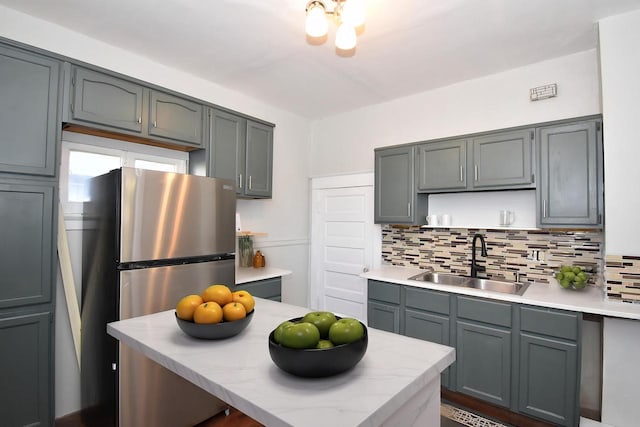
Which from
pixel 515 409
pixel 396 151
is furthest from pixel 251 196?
pixel 515 409

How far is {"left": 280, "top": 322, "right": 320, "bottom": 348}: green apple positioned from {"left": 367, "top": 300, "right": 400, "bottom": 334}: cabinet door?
7.38ft

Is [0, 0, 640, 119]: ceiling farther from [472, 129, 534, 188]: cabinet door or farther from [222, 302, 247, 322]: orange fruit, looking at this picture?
[222, 302, 247, 322]: orange fruit

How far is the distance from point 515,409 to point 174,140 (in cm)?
326

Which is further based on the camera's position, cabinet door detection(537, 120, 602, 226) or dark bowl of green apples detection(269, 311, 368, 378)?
cabinet door detection(537, 120, 602, 226)

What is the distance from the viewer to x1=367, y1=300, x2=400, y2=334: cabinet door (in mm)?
2992

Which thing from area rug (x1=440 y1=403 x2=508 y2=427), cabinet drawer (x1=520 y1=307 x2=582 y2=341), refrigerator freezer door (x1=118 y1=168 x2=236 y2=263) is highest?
refrigerator freezer door (x1=118 y1=168 x2=236 y2=263)

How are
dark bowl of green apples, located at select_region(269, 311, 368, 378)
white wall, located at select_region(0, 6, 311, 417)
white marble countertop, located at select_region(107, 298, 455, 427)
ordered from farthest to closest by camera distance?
white wall, located at select_region(0, 6, 311, 417) < dark bowl of green apples, located at select_region(269, 311, 368, 378) < white marble countertop, located at select_region(107, 298, 455, 427)

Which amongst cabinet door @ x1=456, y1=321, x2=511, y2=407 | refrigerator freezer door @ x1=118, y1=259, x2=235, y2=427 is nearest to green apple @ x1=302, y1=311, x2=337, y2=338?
refrigerator freezer door @ x1=118, y1=259, x2=235, y2=427

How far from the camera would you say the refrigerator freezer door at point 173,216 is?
2117 mm

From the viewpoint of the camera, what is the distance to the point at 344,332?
3.02 feet

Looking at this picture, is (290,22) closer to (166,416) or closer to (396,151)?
(396,151)

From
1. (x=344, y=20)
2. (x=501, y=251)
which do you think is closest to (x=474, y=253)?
(x=501, y=251)

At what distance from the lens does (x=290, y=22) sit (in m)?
2.29

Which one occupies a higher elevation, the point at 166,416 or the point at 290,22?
the point at 290,22
